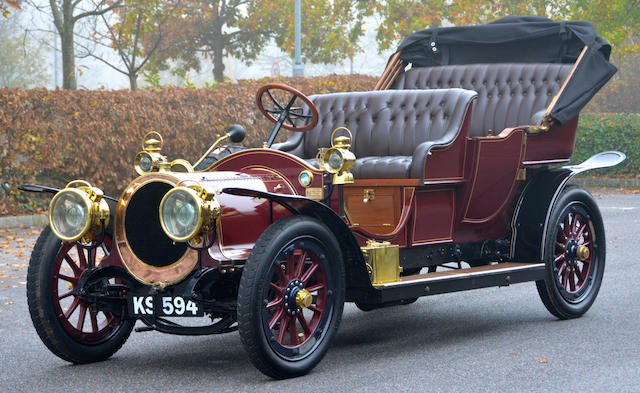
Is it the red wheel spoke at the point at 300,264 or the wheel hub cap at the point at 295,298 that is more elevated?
the red wheel spoke at the point at 300,264

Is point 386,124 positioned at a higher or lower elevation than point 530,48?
lower

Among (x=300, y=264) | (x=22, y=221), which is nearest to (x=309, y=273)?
(x=300, y=264)

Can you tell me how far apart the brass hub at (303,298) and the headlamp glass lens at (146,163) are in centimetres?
137

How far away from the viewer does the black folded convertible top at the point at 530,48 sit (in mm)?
7157

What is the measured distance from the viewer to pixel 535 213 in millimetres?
6676

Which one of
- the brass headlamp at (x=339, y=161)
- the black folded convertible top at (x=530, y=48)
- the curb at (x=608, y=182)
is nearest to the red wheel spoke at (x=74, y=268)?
the brass headlamp at (x=339, y=161)

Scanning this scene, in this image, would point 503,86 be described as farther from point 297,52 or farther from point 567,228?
point 297,52

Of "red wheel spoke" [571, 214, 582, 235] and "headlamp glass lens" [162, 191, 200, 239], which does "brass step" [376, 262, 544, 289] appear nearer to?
"red wheel spoke" [571, 214, 582, 235]

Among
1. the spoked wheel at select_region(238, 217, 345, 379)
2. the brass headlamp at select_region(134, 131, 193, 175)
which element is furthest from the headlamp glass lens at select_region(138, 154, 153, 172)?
the spoked wheel at select_region(238, 217, 345, 379)

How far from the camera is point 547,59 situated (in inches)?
313

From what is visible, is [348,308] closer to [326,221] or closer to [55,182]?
[326,221]

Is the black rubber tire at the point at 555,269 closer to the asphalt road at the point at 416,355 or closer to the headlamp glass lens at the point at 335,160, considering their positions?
the asphalt road at the point at 416,355

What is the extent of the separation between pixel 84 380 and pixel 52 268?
674 mm

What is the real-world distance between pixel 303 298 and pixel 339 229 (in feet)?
1.66
